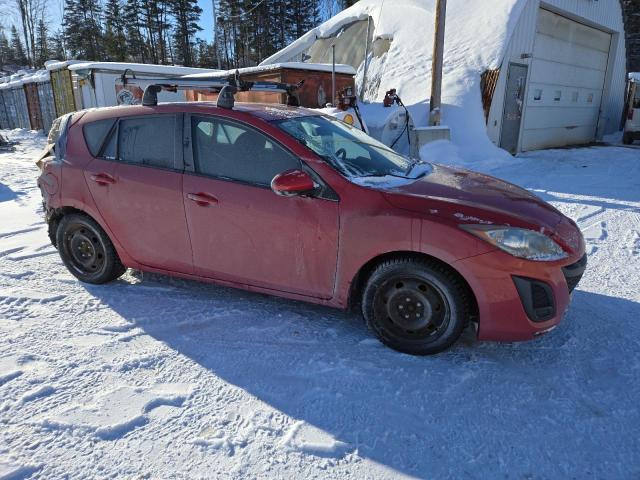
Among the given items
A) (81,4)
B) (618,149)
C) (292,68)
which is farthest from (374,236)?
(81,4)

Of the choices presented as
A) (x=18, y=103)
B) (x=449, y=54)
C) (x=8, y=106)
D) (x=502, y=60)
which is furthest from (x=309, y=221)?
(x=8, y=106)

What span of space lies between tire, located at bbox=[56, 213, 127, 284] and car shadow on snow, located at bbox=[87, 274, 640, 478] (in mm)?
308

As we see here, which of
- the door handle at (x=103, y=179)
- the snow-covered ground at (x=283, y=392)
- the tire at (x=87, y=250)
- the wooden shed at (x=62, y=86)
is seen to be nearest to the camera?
the snow-covered ground at (x=283, y=392)

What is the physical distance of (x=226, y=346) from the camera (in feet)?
9.68

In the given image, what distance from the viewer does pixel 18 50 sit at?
5147 centimetres

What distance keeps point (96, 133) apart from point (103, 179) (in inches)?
16.8

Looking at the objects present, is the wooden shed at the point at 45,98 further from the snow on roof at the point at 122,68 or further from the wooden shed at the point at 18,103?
the snow on roof at the point at 122,68

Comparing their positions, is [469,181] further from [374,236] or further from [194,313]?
[194,313]

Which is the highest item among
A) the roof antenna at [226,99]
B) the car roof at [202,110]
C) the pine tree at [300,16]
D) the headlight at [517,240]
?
the pine tree at [300,16]

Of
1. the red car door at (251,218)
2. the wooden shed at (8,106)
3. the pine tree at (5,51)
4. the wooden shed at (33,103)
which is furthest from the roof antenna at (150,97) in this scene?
the pine tree at (5,51)

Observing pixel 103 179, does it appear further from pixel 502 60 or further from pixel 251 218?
pixel 502 60

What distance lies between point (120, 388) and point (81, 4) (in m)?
53.9

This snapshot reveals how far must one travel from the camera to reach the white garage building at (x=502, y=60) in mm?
12688

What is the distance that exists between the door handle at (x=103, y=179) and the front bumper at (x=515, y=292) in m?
2.68
